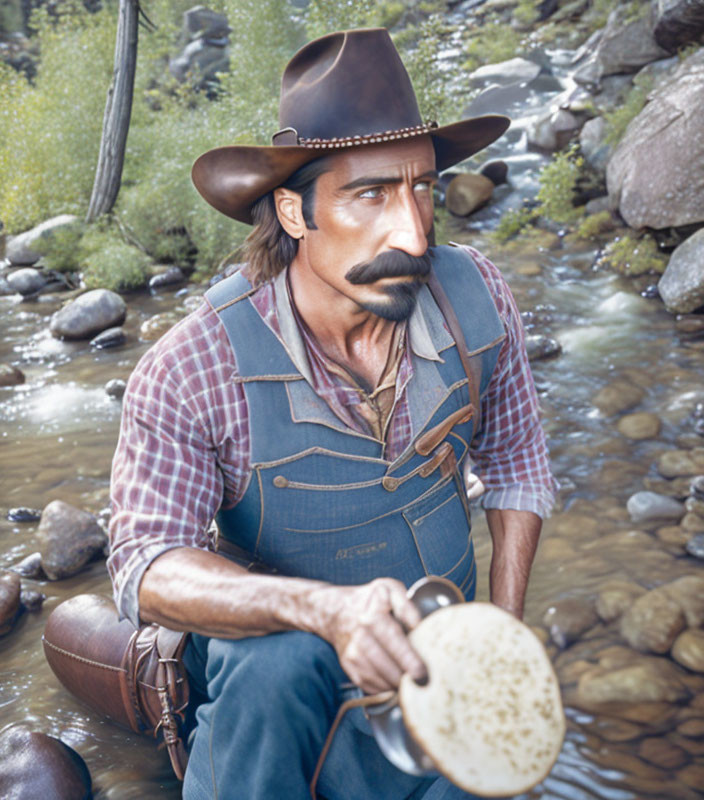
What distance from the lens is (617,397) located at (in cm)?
581

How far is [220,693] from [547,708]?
2.54 feet

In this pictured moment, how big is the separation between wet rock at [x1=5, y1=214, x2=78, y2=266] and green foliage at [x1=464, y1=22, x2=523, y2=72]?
812cm

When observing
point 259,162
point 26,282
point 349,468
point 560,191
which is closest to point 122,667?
point 349,468

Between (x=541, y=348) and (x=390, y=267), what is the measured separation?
4738 millimetres

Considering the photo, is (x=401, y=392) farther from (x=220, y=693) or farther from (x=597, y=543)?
(x=597, y=543)

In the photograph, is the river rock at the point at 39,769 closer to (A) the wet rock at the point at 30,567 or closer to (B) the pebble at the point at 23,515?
(A) the wet rock at the point at 30,567

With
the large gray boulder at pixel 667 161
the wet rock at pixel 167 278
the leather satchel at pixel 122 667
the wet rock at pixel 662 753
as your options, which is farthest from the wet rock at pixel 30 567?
the wet rock at pixel 167 278

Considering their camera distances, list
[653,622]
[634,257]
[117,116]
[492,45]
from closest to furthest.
→ [653,622] → [634,257] → [117,116] → [492,45]

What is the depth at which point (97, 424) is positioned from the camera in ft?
21.2

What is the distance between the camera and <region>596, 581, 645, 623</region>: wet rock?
3.57 m

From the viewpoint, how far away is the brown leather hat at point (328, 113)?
6.65ft

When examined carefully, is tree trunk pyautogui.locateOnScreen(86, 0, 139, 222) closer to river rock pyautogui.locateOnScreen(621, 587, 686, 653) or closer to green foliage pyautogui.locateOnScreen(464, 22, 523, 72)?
green foliage pyautogui.locateOnScreen(464, 22, 523, 72)

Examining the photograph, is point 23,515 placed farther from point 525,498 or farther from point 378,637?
point 378,637

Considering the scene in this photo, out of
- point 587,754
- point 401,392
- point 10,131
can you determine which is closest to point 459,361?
point 401,392
